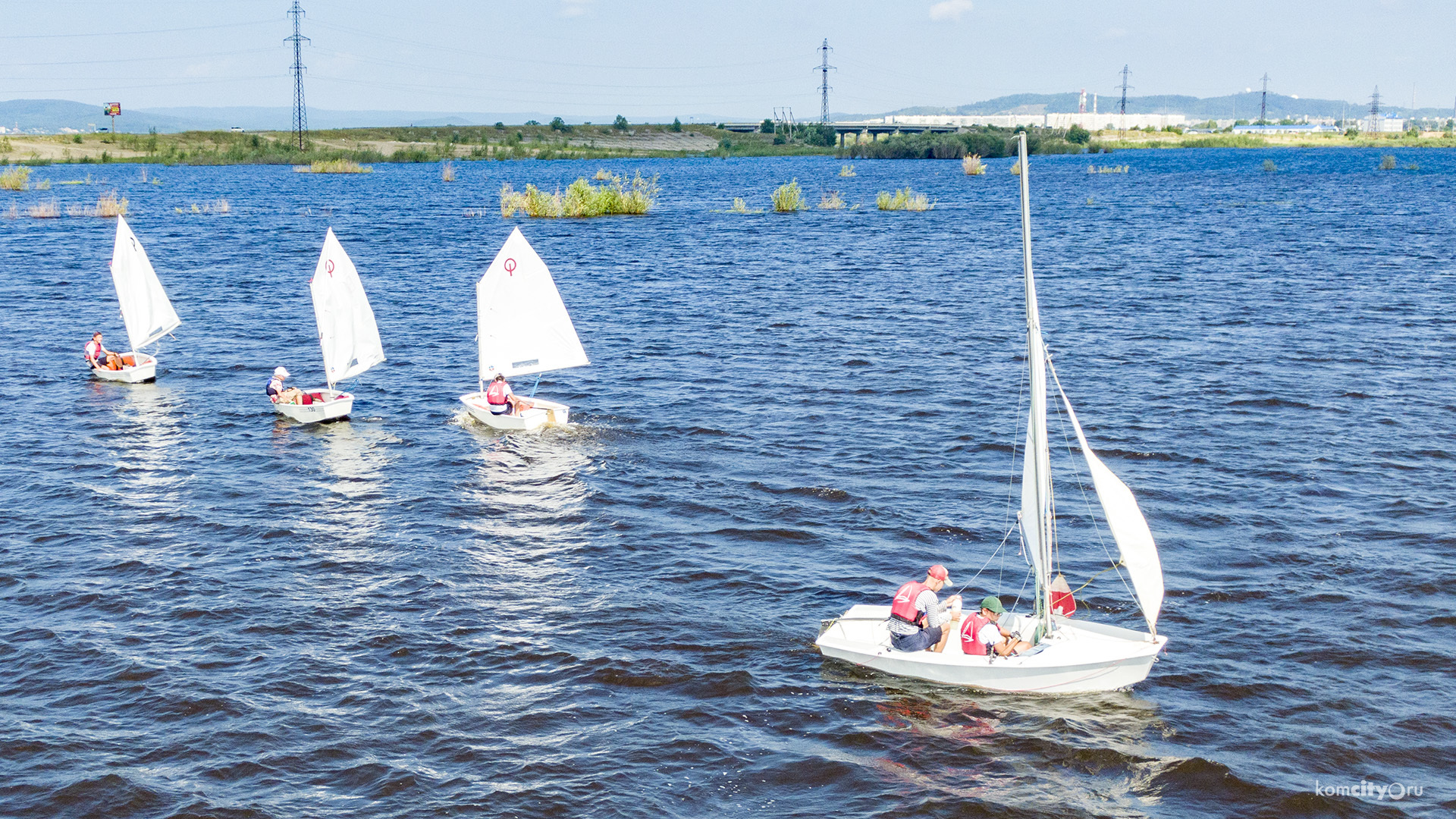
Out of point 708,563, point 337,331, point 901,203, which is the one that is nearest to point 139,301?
point 337,331

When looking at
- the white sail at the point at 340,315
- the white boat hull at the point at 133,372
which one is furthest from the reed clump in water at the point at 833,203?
the white sail at the point at 340,315

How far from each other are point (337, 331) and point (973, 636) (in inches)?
926

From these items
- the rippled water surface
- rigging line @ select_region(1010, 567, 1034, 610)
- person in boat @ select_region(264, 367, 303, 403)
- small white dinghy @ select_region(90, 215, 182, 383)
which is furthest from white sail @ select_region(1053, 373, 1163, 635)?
small white dinghy @ select_region(90, 215, 182, 383)

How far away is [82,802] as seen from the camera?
15.3 meters

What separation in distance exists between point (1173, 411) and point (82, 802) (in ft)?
93.0

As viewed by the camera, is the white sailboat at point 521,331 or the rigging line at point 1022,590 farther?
the white sailboat at point 521,331

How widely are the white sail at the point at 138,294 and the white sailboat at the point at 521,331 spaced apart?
14.0m

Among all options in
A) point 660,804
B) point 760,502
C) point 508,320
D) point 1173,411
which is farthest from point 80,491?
point 1173,411

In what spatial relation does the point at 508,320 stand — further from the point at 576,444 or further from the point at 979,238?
the point at 979,238

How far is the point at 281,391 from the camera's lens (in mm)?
33844

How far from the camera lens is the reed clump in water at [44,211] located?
328 feet

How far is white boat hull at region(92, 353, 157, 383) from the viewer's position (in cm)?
3859

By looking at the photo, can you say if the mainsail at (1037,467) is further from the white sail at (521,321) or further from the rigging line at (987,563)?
the white sail at (521,321)

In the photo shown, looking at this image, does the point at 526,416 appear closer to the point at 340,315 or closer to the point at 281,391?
the point at 340,315
